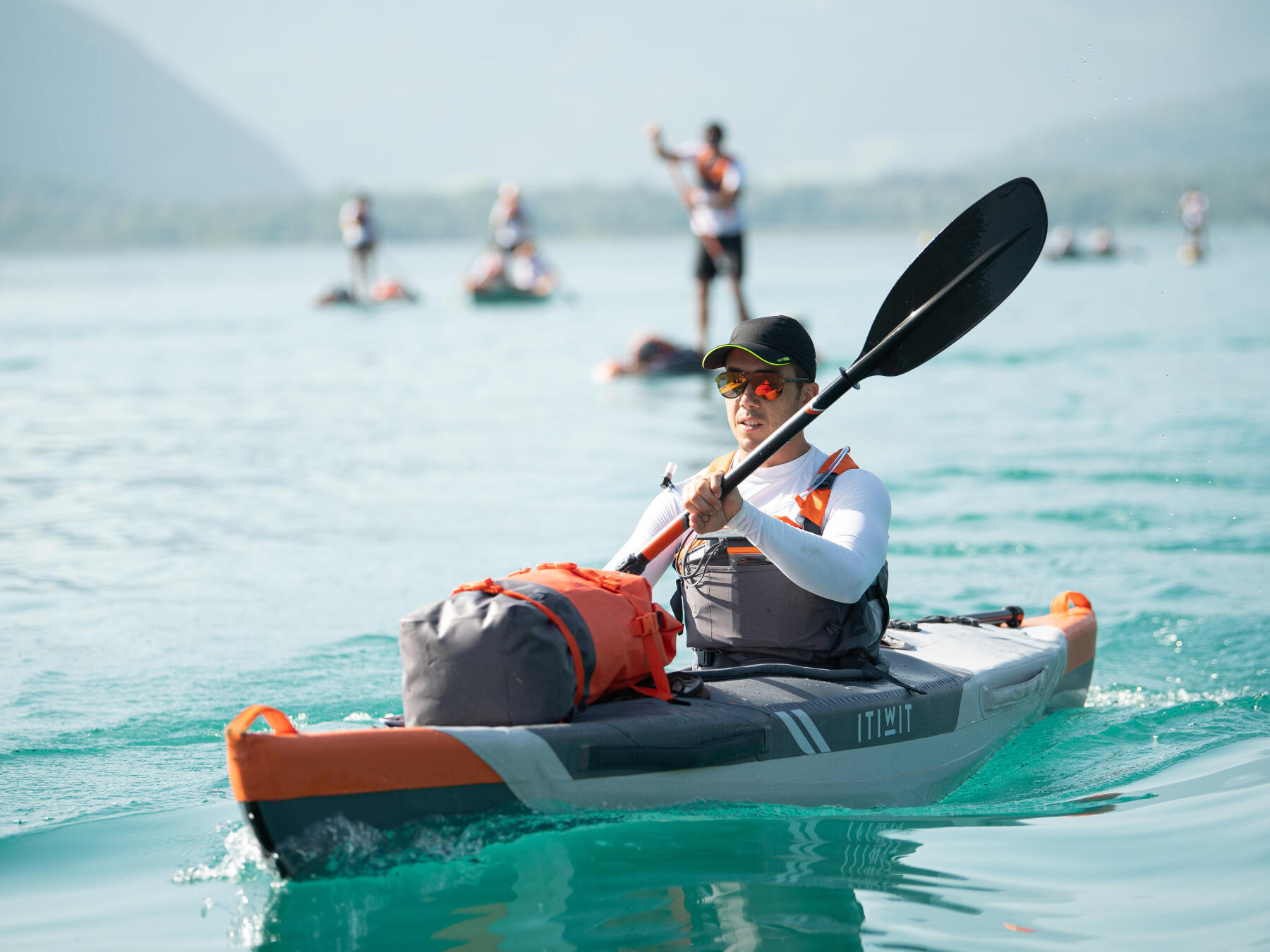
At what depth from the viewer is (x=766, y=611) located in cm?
379

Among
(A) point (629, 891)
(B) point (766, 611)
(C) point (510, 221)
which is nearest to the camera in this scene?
(A) point (629, 891)

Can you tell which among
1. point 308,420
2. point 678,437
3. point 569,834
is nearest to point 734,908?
point 569,834

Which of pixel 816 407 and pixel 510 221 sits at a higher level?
pixel 510 221

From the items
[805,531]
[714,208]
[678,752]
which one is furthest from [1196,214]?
[678,752]

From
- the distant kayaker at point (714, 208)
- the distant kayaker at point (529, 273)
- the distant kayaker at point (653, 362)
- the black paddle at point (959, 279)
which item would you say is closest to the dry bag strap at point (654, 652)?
the black paddle at point (959, 279)

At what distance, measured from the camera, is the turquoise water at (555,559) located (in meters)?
3.19

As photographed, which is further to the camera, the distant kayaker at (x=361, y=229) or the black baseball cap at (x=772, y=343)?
the distant kayaker at (x=361, y=229)

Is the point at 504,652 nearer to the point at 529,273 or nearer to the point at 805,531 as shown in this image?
the point at 805,531

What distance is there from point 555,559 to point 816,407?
3414 mm

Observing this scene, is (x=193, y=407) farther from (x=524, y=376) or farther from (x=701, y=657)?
(x=701, y=657)

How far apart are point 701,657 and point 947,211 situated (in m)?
119

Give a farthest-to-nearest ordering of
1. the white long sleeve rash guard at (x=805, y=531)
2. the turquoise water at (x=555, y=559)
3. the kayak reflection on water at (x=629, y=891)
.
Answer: the white long sleeve rash guard at (x=805, y=531) → the turquoise water at (x=555, y=559) → the kayak reflection on water at (x=629, y=891)

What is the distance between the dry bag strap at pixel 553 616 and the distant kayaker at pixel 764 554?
0.51m

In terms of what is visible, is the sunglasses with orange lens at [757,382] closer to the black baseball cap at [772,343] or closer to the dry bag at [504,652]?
the black baseball cap at [772,343]
